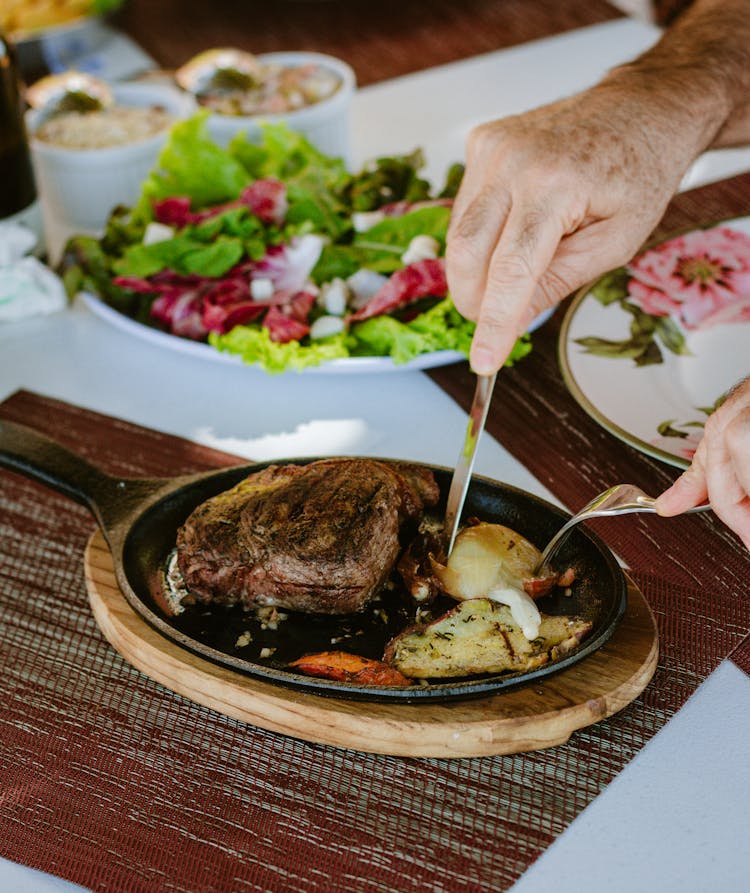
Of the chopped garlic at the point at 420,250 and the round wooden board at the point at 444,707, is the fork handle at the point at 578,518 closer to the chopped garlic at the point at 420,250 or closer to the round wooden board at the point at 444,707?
the round wooden board at the point at 444,707

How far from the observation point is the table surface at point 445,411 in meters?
1.00

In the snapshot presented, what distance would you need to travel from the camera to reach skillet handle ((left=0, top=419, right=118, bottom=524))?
1.32 m

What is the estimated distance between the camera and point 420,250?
173 centimetres

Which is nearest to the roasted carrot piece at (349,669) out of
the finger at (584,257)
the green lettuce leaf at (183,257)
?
the finger at (584,257)

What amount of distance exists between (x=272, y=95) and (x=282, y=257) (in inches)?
27.2

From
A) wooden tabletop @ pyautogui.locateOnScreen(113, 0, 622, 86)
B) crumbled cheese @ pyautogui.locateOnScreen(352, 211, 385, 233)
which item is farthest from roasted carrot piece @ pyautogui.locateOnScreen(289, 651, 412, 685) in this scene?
wooden tabletop @ pyautogui.locateOnScreen(113, 0, 622, 86)

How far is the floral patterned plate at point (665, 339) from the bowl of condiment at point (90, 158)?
100 cm

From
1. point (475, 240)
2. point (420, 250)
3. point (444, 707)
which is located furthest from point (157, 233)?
point (444, 707)

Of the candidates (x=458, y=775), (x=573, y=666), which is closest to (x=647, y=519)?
(x=573, y=666)

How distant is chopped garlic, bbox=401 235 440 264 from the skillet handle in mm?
648

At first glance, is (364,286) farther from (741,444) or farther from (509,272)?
(741,444)

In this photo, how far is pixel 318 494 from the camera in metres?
1.19

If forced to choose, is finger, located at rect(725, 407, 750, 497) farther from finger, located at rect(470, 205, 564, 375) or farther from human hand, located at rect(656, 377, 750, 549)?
finger, located at rect(470, 205, 564, 375)

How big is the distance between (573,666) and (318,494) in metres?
0.34
